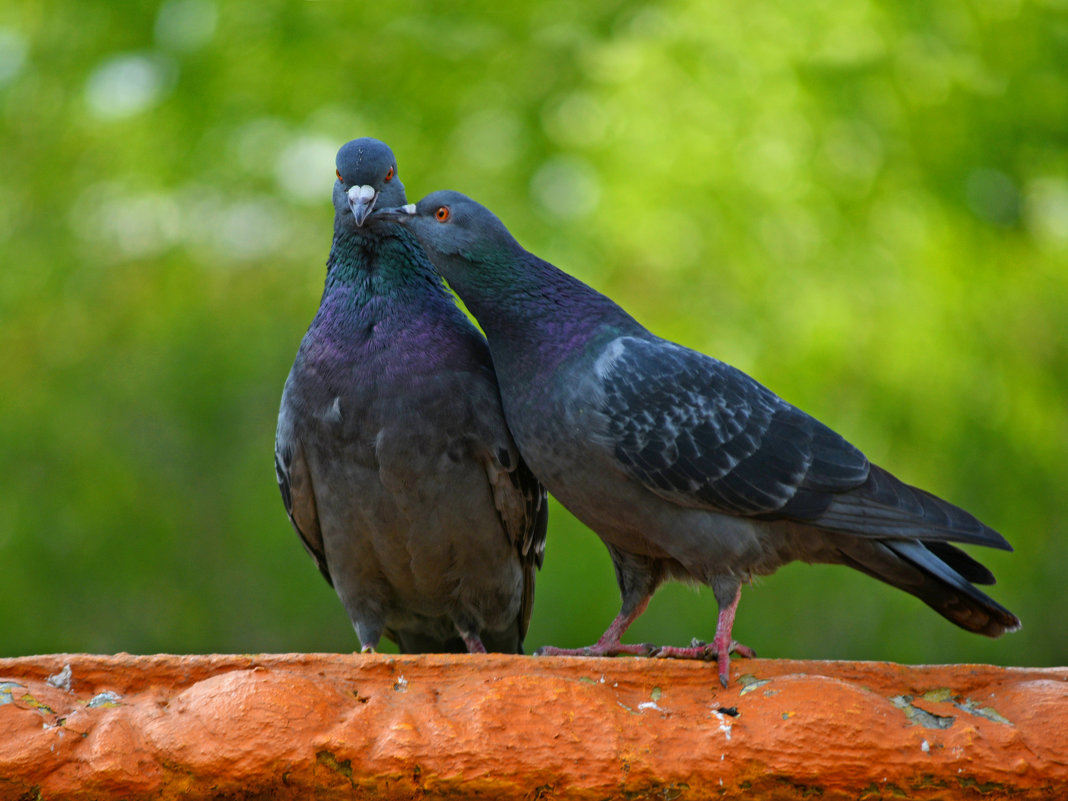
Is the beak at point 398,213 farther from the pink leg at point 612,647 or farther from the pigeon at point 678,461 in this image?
the pink leg at point 612,647

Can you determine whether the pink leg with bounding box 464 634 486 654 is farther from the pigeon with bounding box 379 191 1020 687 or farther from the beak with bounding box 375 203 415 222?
the beak with bounding box 375 203 415 222

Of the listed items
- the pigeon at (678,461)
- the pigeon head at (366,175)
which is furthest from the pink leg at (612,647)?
the pigeon head at (366,175)

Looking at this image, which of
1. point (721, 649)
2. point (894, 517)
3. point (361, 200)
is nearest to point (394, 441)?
point (361, 200)

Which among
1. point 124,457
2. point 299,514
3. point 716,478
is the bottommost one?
point 124,457

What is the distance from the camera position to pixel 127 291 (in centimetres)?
762

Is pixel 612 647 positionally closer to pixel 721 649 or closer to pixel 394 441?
pixel 721 649

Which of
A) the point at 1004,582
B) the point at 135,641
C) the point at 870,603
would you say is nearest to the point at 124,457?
the point at 135,641

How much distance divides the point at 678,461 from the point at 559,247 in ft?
11.8

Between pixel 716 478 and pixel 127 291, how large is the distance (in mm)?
5121

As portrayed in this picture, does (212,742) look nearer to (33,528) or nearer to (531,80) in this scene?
(33,528)

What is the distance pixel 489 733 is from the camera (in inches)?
116

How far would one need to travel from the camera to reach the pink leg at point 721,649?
11.0 feet

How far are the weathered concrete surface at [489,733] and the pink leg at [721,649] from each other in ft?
0.30

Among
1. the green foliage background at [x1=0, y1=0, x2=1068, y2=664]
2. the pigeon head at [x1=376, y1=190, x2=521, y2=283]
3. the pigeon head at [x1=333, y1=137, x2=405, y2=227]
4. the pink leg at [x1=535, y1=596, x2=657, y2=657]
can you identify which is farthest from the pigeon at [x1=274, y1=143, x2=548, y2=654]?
the green foliage background at [x1=0, y1=0, x2=1068, y2=664]
